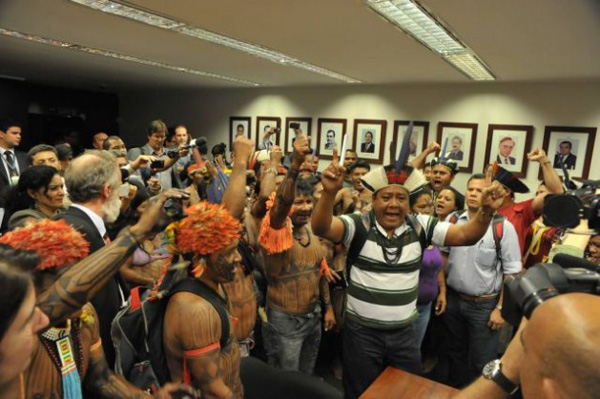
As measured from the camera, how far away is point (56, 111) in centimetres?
1138

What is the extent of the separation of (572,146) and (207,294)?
20.4ft

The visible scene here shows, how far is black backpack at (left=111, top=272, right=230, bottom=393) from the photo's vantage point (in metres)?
1.46

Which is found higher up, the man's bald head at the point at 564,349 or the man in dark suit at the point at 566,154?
the man in dark suit at the point at 566,154

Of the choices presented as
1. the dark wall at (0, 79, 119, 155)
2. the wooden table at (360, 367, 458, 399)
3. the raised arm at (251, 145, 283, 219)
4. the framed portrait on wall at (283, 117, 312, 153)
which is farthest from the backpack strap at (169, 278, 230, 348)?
the dark wall at (0, 79, 119, 155)

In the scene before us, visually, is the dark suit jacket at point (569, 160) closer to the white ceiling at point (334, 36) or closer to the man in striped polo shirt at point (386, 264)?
the white ceiling at point (334, 36)

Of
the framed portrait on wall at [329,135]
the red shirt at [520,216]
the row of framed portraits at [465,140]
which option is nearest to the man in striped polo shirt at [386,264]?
the red shirt at [520,216]

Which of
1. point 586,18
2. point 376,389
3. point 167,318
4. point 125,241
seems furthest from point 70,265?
point 586,18

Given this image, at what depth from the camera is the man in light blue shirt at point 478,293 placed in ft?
8.77

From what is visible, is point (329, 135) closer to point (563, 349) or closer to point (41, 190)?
point (41, 190)

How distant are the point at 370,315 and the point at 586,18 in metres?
2.89

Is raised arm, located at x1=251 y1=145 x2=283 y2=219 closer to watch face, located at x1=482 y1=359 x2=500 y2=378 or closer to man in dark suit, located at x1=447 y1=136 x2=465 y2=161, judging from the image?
watch face, located at x1=482 y1=359 x2=500 y2=378

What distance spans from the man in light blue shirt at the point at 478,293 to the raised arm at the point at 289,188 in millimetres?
1461

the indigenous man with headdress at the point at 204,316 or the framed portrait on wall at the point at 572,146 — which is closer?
the indigenous man with headdress at the point at 204,316

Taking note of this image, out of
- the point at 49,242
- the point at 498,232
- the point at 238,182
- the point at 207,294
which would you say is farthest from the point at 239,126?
the point at 49,242
